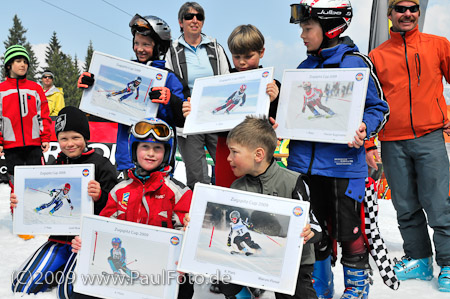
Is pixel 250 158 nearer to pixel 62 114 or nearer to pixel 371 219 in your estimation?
pixel 371 219

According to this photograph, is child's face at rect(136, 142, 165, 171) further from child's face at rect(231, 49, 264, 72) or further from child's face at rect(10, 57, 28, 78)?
child's face at rect(10, 57, 28, 78)

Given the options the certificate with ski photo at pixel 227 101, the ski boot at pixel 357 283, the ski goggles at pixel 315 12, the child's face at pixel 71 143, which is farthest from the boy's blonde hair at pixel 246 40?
the ski boot at pixel 357 283

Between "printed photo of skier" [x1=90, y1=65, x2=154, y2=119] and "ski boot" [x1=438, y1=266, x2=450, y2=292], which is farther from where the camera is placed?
"ski boot" [x1=438, y1=266, x2=450, y2=292]

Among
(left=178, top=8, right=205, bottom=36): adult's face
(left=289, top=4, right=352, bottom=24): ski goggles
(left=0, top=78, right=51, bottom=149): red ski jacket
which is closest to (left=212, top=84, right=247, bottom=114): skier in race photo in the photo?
→ (left=289, top=4, right=352, bottom=24): ski goggles

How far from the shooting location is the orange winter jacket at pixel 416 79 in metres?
3.67

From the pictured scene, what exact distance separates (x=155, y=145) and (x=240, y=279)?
113 centimetres

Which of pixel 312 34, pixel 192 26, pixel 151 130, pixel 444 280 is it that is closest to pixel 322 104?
pixel 312 34

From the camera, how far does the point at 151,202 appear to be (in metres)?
2.83

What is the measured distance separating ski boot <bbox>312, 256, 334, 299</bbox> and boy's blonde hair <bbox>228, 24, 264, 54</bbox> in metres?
1.60

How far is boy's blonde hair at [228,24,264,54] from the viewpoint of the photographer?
3.05 meters

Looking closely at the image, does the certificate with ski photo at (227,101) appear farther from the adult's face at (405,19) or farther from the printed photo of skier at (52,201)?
the adult's face at (405,19)

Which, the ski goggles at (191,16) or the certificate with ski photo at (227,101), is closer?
the certificate with ski photo at (227,101)

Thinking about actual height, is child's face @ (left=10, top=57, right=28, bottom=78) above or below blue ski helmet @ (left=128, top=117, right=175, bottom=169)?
above

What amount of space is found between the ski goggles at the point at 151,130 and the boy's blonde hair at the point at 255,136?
22.1 inches
